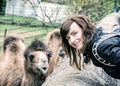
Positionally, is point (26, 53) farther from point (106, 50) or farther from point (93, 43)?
point (106, 50)

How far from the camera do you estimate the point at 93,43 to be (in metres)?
4.07

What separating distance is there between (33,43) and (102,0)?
A: 6808 millimetres

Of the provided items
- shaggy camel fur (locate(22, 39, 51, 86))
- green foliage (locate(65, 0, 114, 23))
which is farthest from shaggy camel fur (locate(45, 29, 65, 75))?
green foliage (locate(65, 0, 114, 23))

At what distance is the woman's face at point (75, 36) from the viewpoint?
4.28m

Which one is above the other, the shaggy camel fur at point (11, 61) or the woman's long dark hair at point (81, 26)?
the woman's long dark hair at point (81, 26)

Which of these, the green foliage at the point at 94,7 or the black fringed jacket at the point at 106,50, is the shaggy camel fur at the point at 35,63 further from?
the green foliage at the point at 94,7

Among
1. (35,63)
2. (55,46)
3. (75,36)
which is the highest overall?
(75,36)

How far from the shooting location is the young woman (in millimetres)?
3857

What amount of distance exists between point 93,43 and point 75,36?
0.27m

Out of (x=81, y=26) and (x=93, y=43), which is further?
(x=81, y=26)

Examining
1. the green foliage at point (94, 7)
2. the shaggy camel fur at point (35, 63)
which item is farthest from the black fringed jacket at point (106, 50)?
the green foliage at point (94, 7)

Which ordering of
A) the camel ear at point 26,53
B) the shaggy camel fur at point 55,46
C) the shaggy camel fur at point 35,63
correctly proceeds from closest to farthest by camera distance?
1. the shaggy camel fur at point 35,63
2. the camel ear at point 26,53
3. the shaggy camel fur at point 55,46

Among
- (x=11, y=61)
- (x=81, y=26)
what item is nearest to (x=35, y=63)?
(x=11, y=61)

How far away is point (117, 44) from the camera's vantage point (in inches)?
151
